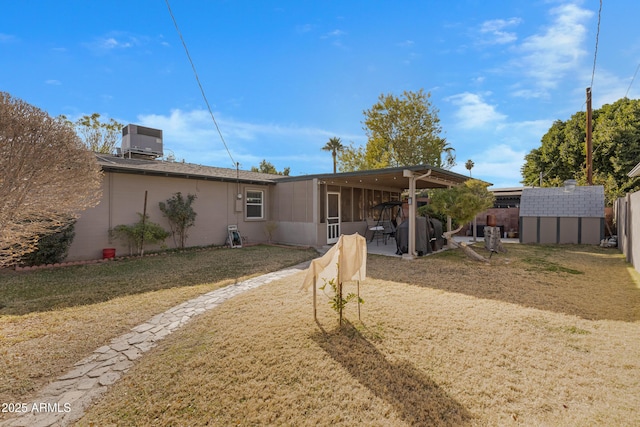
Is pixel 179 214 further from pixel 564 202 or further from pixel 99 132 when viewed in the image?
pixel 99 132

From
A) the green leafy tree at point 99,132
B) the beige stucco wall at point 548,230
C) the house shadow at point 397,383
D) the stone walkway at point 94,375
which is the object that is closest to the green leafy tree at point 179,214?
the stone walkway at point 94,375

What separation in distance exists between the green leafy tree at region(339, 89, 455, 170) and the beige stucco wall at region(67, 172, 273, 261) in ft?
41.6

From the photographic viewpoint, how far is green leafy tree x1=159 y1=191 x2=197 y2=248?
9547mm

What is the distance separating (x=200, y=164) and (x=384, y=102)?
14875 millimetres

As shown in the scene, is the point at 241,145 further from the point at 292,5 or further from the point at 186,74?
the point at 292,5

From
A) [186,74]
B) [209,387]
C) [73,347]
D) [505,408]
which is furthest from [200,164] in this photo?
[505,408]

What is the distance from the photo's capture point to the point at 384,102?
22.5 metres

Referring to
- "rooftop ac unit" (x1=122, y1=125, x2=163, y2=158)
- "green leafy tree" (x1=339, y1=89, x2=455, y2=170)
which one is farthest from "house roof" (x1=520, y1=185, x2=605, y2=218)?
"rooftop ac unit" (x1=122, y1=125, x2=163, y2=158)

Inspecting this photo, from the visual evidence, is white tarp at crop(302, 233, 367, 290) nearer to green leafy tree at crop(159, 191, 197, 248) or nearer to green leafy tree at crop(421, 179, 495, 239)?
green leafy tree at crop(421, 179, 495, 239)

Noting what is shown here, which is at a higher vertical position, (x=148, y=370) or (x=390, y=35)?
(x=390, y=35)

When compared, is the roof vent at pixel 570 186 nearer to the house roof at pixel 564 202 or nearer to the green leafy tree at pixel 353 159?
the house roof at pixel 564 202

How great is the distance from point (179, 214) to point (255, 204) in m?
3.22

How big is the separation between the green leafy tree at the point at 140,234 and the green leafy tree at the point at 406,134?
52.4 ft

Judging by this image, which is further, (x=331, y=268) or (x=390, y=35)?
(x=390, y=35)
